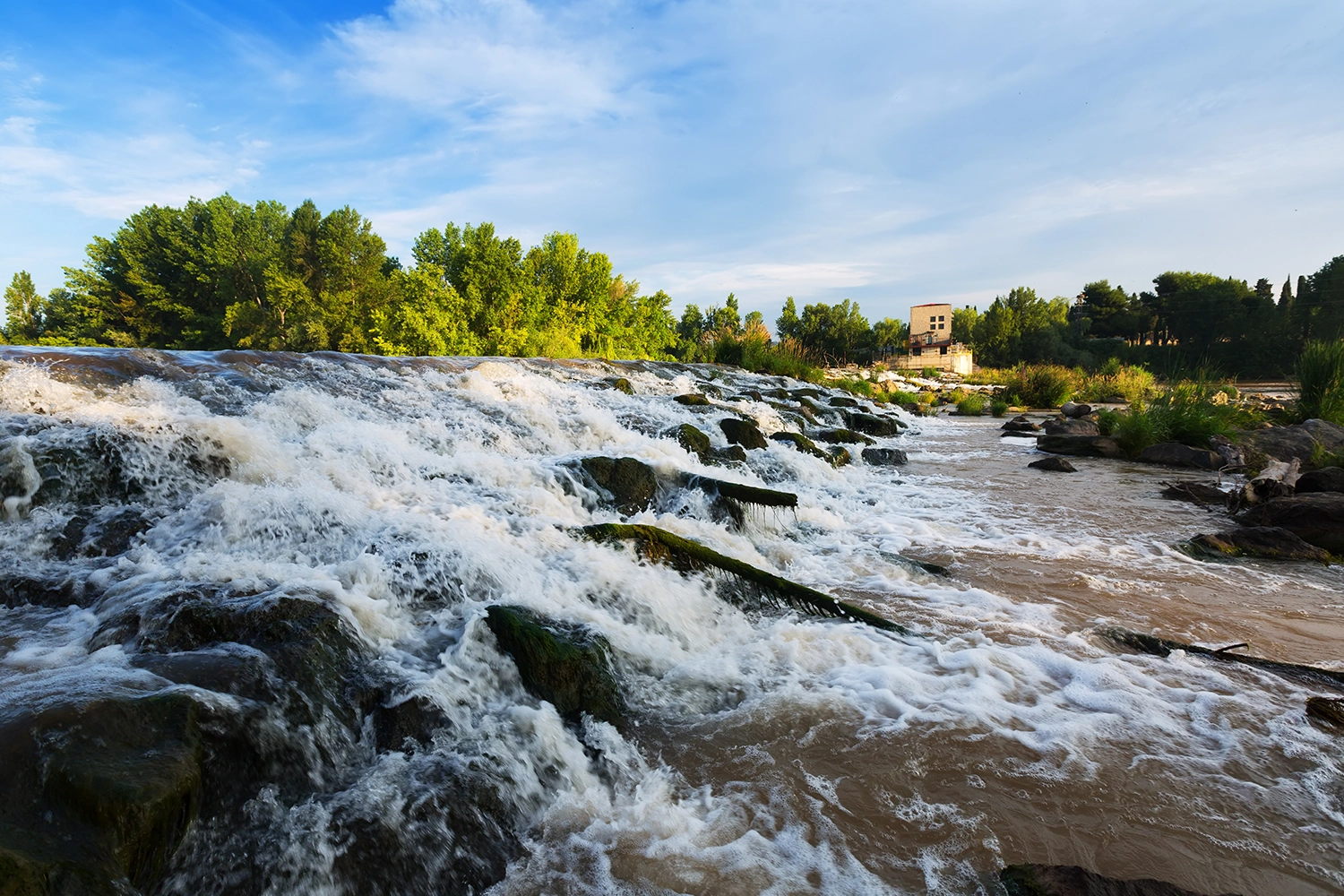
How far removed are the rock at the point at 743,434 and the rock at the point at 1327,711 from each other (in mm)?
6139

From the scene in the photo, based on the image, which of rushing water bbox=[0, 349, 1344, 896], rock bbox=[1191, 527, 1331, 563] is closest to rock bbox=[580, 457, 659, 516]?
rushing water bbox=[0, 349, 1344, 896]

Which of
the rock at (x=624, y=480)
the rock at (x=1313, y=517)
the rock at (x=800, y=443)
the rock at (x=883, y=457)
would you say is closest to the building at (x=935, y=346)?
the rock at (x=883, y=457)

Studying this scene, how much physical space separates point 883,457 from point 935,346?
54.9 meters

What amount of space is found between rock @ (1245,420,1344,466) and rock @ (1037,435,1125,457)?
5.45 feet

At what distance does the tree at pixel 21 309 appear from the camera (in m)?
49.4

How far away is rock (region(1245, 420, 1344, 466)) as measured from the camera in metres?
8.04

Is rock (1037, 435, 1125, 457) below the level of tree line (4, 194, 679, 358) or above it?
below

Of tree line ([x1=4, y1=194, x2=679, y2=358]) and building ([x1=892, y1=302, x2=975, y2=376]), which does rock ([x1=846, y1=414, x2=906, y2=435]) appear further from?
building ([x1=892, y1=302, x2=975, y2=376])

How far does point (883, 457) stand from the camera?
10.1 m

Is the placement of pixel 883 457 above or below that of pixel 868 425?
below

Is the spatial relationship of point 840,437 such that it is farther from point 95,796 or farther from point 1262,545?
point 95,796

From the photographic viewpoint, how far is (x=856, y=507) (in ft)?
22.2

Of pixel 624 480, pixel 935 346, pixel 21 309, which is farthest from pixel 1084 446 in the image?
pixel 21 309

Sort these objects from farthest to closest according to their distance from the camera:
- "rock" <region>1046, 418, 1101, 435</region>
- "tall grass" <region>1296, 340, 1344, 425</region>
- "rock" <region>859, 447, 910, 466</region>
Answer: "rock" <region>1046, 418, 1101, 435</region> < "tall grass" <region>1296, 340, 1344, 425</region> < "rock" <region>859, 447, 910, 466</region>
